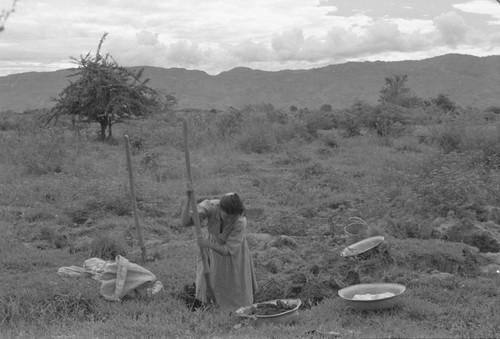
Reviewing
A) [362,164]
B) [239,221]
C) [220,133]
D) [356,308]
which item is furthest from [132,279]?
[220,133]

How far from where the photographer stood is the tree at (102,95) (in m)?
17.6

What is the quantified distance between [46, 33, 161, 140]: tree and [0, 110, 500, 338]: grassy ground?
10.4 ft

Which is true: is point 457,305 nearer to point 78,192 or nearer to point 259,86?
point 78,192

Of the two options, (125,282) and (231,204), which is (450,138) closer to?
(231,204)

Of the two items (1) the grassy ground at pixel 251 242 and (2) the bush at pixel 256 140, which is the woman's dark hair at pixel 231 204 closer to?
(1) the grassy ground at pixel 251 242

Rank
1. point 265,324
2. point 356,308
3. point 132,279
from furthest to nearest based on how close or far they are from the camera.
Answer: point 132,279 < point 356,308 < point 265,324

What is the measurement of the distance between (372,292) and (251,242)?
2.29 m

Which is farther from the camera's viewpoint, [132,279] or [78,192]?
[78,192]

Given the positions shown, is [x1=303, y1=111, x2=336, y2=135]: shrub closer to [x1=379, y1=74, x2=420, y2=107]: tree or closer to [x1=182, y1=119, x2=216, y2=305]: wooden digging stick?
[x1=379, y1=74, x2=420, y2=107]: tree

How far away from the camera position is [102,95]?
17531 millimetres

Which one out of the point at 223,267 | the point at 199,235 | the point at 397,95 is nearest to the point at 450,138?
the point at 223,267

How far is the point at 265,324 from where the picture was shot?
4.36 m

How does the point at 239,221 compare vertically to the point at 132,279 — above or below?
above

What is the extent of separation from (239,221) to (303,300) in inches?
36.5
